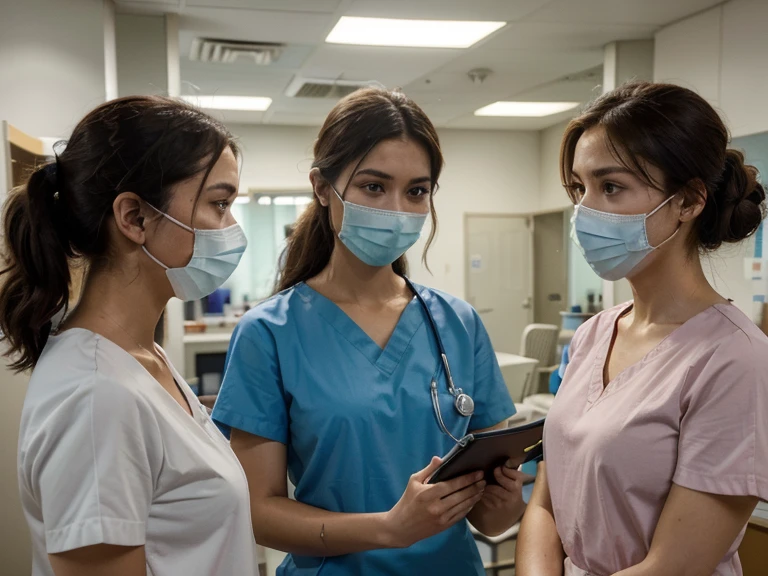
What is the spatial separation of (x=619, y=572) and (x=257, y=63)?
13.1ft

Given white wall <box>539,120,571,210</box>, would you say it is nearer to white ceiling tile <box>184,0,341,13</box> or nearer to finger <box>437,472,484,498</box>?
white ceiling tile <box>184,0,341,13</box>

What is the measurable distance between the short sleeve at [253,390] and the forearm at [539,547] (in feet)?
1.53

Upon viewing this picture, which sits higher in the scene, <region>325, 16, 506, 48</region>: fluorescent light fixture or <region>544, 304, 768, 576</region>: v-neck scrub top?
Answer: <region>325, 16, 506, 48</region>: fluorescent light fixture

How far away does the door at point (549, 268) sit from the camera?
6715 millimetres

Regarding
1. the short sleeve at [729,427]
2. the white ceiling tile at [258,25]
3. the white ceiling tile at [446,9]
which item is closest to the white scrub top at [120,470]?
the short sleeve at [729,427]

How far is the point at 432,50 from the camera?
4.12m

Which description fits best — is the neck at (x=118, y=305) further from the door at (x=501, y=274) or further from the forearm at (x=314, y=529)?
the door at (x=501, y=274)

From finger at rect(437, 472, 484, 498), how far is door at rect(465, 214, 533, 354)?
5827 mm

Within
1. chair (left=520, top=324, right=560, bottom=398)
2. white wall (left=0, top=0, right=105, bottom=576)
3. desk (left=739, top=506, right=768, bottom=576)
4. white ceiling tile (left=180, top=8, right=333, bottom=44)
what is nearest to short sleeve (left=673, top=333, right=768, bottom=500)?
desk (left=739, top=506, right=768, bottom=576)

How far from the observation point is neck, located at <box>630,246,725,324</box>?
1.08 metres

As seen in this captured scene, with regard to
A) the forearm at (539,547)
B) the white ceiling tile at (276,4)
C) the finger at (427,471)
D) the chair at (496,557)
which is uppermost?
the white ceiling tile at (276,4)

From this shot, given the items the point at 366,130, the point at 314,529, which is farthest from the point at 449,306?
the point at 314,529

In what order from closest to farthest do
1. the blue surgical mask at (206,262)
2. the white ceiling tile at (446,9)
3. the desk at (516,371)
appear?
the blue surgical mask at (206,262) < the white ceiling tile at (446,9) < the desk at (516,371)

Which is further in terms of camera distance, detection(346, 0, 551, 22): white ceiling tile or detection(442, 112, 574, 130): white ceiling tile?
detection(442, 112, 574, 130): white ceiling tile
